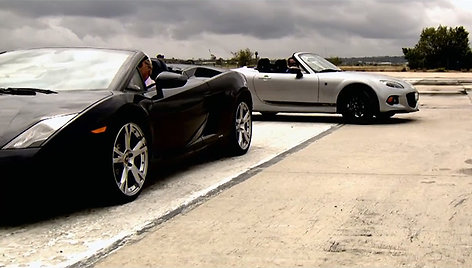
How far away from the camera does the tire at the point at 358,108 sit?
1055cm

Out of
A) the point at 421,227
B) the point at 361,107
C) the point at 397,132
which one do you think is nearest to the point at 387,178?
the point at 421,227

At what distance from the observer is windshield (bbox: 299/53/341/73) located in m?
11.3

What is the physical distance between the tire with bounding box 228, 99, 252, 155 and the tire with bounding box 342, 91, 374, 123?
380cm

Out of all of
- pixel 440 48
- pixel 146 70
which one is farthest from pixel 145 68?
pixel 440 48

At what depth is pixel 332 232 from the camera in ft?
12.7

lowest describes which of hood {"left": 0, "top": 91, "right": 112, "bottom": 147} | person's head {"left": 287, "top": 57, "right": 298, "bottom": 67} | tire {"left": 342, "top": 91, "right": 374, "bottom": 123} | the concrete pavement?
the concrete pavement

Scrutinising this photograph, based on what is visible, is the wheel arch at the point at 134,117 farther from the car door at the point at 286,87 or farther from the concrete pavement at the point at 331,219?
the car door at the point at 286,87

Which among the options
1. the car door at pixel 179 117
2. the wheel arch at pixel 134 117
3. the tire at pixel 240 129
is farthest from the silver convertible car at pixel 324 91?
the wheel arch at pixel 134 117

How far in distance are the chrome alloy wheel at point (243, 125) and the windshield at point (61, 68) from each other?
1928mm

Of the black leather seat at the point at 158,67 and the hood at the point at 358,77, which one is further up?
the black leather seat at the point at 158,67

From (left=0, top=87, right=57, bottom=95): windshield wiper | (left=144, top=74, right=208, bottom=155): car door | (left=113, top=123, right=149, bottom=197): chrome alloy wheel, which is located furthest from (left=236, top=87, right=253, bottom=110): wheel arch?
(left=0, top=87, right=57, bottom=95): windshield wiper

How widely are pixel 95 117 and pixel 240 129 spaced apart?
3034 mm

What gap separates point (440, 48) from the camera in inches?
4072

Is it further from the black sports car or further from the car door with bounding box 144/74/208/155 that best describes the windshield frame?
the car door with bounding box 144/74/208/155
